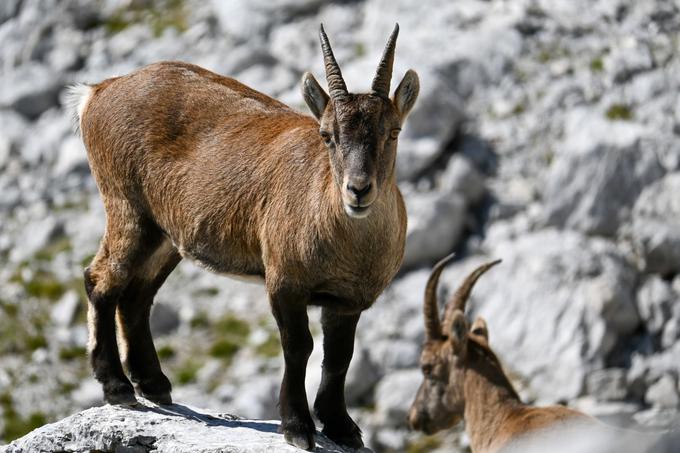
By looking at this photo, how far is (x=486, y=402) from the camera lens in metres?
14.8

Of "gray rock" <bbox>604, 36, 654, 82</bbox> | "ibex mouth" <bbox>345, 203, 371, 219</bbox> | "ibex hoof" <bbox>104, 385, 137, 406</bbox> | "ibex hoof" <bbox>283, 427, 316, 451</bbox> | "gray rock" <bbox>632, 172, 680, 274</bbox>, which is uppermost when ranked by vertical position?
"gray rock" <bbox>604, 36, 654, 82</bbox>

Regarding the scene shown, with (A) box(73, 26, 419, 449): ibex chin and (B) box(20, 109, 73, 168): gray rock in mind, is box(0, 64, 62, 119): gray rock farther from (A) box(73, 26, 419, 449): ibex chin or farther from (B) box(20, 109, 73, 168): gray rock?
(A) box(73, 26, 419, 449): ibex chin

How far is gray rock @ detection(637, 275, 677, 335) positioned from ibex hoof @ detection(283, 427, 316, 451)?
17121 millimetres

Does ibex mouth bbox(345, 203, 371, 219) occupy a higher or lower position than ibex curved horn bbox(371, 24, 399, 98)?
lower

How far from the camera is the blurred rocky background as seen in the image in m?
24.9

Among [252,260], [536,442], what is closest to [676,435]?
[252,260]

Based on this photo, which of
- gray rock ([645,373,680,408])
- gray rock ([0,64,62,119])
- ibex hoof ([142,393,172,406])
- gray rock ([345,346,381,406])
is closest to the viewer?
ibex hoof ([142,393,172,406])

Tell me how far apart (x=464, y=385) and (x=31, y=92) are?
2431cm

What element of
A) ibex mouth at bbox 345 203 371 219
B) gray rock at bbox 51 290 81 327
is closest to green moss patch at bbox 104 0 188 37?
gray rock at bbox 51 290 81 327

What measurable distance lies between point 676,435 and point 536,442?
→ 645cm

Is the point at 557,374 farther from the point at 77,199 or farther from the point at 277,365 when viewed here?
the point at 77,199

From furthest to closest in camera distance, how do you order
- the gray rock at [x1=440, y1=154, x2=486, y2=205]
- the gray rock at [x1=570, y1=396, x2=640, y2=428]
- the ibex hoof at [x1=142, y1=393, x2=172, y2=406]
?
the gray rock at [x1=440, y1=154, x2=486, y2=205]
the gray rock at [x1=570, y1=396, x2=640, y2=428]
the ibex hoof at [x1=142, y1=393, x2=172, y2=406]

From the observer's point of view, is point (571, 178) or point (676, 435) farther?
point (571, 178)

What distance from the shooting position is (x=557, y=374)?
24219mm
